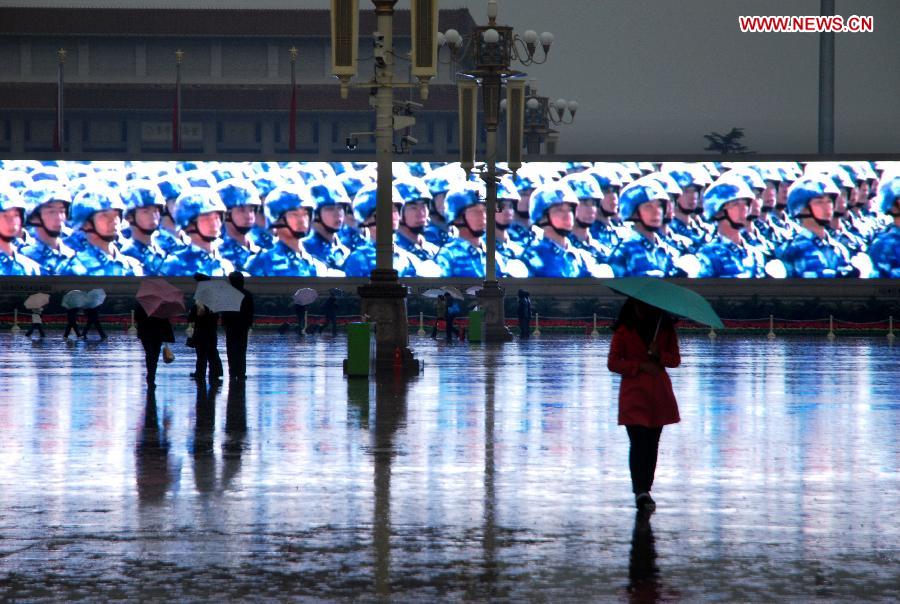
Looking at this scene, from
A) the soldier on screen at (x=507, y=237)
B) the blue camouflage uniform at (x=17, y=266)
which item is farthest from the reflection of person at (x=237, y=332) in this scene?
the blue camouflage uniform at (x=17, y=266)

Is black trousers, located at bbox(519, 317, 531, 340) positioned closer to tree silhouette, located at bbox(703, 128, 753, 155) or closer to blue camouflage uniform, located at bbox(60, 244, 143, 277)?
blue camouflage uniform, located at bbox(60, 244, 143, 277)

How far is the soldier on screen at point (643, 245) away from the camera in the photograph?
5891 centimetres

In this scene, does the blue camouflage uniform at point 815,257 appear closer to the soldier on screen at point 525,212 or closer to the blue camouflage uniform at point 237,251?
the soldier on screen at point 525,212

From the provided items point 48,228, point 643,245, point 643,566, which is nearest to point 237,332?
point 643,566

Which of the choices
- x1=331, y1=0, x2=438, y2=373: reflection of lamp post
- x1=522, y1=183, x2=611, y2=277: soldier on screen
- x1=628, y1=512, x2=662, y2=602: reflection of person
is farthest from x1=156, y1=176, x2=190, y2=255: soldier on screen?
x1=628, y1=512, x2=662, y2=602: reflection of person

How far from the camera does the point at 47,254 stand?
5950 cm

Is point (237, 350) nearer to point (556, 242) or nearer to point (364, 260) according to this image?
point (364, 260)

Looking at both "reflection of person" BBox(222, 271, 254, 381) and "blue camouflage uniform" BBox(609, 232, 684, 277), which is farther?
"blue camouflage uniform" BBox(609, 232, 684, 277)

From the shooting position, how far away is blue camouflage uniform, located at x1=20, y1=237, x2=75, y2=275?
2338 inches

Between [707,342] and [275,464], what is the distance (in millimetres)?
34171

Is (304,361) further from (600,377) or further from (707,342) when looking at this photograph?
(707,342)

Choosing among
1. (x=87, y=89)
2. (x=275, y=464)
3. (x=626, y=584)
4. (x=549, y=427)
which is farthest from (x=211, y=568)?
(x=87, y=89)

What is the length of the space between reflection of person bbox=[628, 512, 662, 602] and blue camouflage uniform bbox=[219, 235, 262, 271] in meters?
50.1

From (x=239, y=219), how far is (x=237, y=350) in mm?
35316
